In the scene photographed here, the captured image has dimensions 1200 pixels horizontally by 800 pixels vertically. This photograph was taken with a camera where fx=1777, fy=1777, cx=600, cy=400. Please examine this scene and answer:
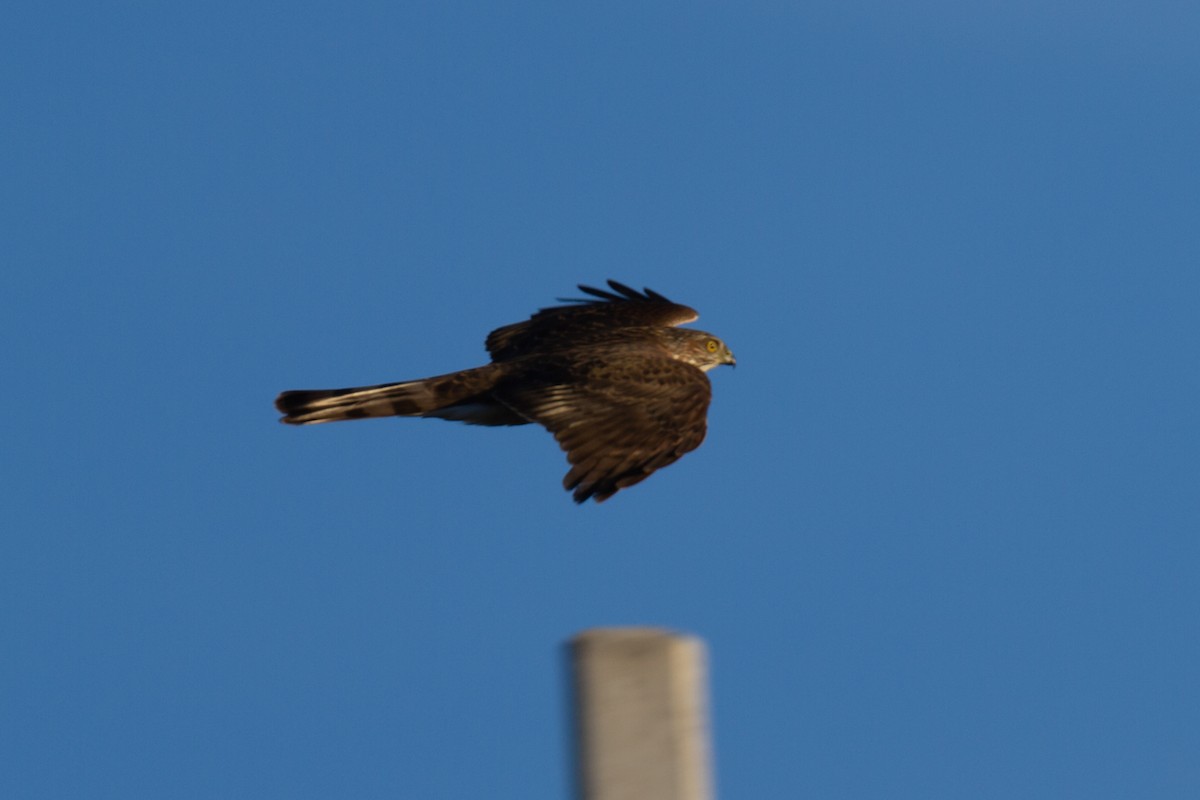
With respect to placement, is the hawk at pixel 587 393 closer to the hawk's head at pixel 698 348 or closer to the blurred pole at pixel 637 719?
the hawk's head at pixel 698 348

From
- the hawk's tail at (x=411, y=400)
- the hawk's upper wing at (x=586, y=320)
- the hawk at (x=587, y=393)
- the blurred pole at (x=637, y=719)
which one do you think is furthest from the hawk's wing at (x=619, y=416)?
the blurred pole at (x=637, y=719)

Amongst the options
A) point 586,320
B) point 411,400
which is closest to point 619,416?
point 411,400

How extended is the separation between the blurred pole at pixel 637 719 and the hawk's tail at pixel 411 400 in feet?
27.9

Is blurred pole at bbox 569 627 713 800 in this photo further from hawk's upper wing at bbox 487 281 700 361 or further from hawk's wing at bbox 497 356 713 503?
hawk's upper wing at bbox 487 281 700 361

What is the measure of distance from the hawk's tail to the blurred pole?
850cm

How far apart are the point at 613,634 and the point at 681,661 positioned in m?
0.13

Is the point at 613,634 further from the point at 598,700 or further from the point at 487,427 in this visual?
the point at 487,427

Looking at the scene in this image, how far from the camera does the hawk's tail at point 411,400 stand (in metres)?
11.6

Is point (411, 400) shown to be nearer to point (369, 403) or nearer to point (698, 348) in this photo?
point (369, 403)

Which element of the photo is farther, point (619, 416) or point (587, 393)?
point (587, 393)

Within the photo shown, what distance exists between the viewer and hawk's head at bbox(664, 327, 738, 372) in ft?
45.9

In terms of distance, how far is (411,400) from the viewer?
460 inches

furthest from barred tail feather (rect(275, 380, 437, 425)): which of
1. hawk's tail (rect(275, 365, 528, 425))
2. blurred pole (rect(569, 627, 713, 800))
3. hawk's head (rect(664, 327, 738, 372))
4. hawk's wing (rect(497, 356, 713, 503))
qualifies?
blurred pole (rect(569, 627, 713, 800))

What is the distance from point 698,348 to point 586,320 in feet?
3.27
